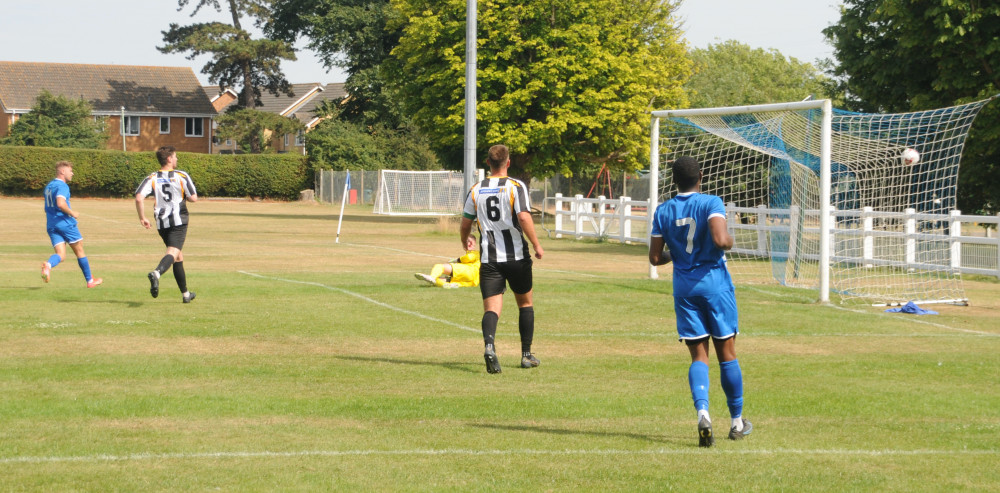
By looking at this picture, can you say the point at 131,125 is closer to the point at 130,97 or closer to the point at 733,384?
the point at 130,97

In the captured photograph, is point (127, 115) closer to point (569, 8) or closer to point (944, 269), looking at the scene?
point (569, 8)

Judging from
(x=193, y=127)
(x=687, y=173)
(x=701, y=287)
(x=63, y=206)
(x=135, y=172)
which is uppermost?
(x=193, y=127)

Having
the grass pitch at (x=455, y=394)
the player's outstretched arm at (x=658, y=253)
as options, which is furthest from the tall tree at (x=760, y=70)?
the player's outstretched arm at (x=658, y=253)

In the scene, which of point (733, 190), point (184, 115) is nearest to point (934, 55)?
point (733, 190)

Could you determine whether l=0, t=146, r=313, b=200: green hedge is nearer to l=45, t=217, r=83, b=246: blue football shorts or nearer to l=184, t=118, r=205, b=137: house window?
l=184, t=118, r=205, b=137: house window

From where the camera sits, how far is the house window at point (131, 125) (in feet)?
271

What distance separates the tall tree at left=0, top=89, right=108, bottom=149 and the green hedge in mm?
3825

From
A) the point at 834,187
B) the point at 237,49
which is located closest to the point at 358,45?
the point at 237,49

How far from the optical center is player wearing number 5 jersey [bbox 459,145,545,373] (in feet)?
30.7

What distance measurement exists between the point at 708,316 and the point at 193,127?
83287 mm

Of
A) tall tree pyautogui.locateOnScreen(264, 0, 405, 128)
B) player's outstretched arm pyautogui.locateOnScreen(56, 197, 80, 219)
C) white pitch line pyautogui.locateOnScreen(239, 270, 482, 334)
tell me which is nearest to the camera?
white pitch line pyautogui.locateOnScreen(239, 270, 482, 334)

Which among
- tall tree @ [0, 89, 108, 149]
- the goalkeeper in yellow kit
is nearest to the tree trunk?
tall tree @ [0, 89, 108, 149]

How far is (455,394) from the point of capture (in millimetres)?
8297

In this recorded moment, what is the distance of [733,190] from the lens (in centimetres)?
2623
